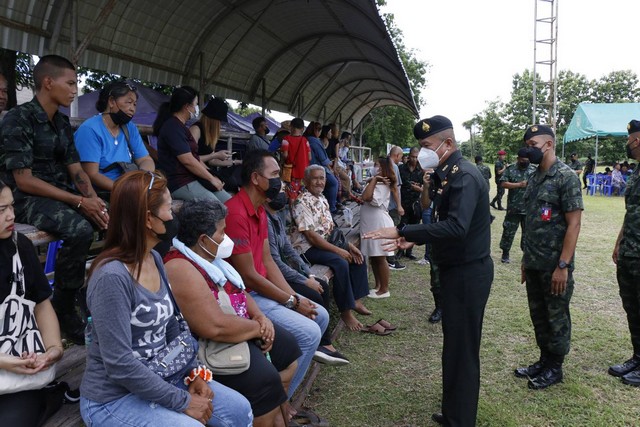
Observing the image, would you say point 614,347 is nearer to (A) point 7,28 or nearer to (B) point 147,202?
(B) point 147,202

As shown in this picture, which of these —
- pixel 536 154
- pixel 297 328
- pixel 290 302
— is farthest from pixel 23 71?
pixel 536 154

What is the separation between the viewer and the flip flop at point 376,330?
5055mm

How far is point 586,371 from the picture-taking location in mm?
4215

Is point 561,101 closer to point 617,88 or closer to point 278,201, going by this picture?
point 617,88

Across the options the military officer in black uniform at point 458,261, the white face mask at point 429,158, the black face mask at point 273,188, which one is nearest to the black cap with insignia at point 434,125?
the military officer in black uniform at point 458,261

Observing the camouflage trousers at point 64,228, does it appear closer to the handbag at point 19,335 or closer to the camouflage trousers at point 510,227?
the handbag at point 19,335

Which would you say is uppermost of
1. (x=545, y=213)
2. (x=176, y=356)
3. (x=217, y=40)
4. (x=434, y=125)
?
(x=217, y=40)

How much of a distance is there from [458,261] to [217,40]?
23.5 ft

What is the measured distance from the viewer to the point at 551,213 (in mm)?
3832

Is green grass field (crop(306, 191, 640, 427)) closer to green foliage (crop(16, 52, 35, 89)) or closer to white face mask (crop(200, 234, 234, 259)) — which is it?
white face mask (crop(200, 234, 234, 259))

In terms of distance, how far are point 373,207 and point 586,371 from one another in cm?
298

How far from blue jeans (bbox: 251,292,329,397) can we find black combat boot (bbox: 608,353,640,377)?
2.76 metres

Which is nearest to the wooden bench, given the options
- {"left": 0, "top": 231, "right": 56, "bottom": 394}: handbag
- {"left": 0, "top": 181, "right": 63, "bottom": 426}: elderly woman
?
{"left": 0, "top": 181, "right": 63, "bottom": 426}: elderly woman

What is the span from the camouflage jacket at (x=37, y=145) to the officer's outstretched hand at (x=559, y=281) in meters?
3.61
